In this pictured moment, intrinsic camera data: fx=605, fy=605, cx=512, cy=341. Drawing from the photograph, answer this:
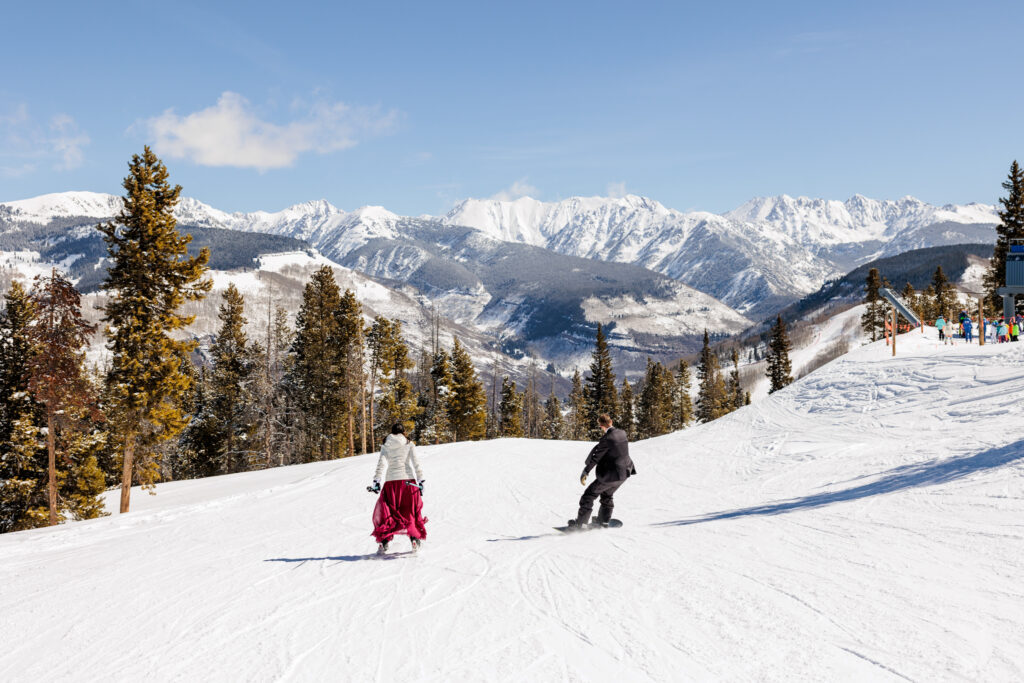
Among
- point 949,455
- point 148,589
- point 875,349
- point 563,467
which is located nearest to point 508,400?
point 875,349

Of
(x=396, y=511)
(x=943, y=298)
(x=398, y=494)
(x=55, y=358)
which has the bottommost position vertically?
(x=396, y=511)

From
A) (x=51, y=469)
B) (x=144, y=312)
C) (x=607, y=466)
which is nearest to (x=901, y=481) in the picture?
(x=607, y=466)

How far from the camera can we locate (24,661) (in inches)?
261

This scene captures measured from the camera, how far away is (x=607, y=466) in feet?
37.0

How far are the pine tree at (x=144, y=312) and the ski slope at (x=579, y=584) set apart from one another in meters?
8.44

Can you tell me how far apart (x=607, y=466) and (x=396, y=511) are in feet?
12.9

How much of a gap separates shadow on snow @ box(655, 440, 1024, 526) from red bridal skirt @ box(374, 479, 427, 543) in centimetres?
499

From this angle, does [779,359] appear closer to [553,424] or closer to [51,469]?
[553,424]

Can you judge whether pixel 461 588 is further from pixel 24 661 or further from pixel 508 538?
pixel 24 661

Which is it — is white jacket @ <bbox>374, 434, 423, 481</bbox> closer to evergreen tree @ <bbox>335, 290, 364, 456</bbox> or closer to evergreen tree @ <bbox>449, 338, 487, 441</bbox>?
evergreen tree @ <bbox>335, 290, 364, 456</bbox>

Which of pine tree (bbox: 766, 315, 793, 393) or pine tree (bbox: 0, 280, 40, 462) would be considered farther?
pine tree (bbox: 766, 315, 793, 393)

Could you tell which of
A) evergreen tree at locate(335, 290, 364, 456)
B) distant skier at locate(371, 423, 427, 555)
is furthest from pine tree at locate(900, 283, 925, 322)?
distant skier at locate(371, 423, 427, 555)

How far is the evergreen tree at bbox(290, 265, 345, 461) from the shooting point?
44875 millimetres

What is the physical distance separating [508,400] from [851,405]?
40.2 metres
